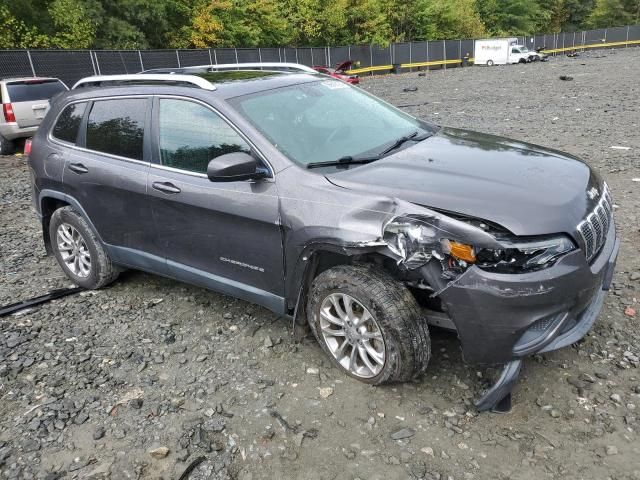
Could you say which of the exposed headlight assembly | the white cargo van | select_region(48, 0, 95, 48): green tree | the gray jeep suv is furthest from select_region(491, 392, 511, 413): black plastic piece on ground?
the white cargo van

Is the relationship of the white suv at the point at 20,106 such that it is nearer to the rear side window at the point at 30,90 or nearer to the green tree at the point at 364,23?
the rear side window at the point at 30,90

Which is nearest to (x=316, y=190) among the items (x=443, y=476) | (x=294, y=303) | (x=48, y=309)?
(x=294, y=303)

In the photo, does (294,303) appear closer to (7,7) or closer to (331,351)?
(331,351)

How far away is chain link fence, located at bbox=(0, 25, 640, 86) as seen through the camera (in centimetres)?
1736

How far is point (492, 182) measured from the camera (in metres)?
2.80

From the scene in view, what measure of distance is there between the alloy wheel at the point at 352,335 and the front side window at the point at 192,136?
1130 millimetres

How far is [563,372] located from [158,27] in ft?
103

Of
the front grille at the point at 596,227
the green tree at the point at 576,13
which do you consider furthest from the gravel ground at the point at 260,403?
the green tree at the point at 576,13

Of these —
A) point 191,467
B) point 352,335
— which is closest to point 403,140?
point 352,335

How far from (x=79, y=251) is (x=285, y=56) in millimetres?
29574

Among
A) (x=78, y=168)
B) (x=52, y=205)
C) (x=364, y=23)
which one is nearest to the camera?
(x=78, y=168)

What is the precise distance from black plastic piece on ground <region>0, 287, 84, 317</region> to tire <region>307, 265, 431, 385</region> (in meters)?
2.62

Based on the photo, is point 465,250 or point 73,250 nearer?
point 465,250

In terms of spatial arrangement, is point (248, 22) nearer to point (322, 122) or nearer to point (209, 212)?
point (322, 122)
